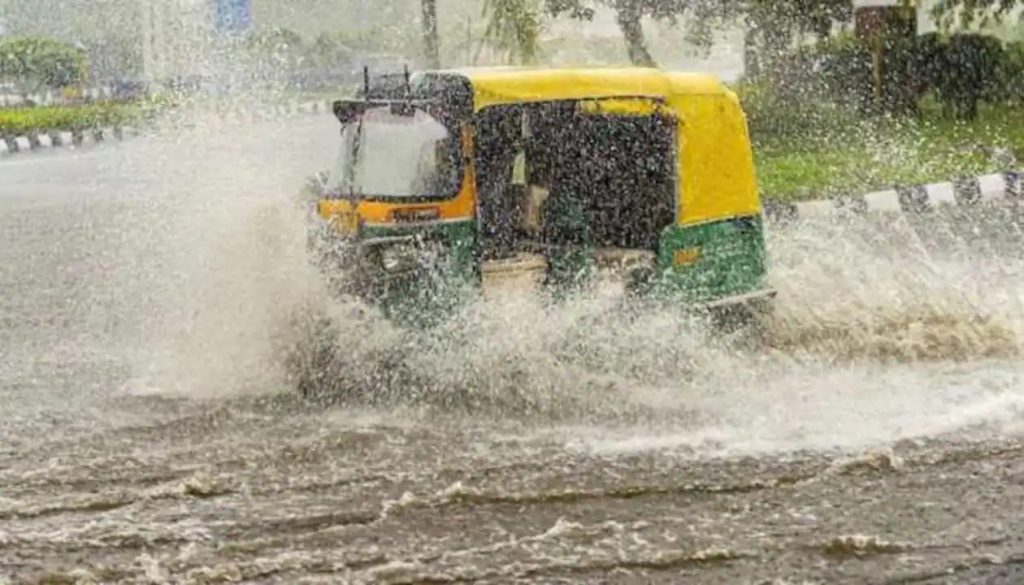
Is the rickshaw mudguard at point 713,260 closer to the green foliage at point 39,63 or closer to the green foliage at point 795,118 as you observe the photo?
the green foliage at point 795,118

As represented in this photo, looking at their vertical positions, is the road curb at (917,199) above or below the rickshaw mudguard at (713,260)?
below

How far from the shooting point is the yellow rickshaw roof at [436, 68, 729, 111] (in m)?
8.08

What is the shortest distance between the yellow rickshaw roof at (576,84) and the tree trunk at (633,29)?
46.3ft

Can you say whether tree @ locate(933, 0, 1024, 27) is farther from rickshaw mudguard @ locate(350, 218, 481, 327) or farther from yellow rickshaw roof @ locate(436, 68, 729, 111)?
rickshaw mudguard @ locate(350, 218, 481, 327)

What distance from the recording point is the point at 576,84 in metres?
8.43

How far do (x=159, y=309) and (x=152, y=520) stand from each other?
203 inches

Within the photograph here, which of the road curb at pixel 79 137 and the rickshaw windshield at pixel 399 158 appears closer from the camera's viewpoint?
the rickshaw windshield at pixel 399 158

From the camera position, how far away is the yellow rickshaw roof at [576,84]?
8.08 meters

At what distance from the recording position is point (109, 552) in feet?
18.5

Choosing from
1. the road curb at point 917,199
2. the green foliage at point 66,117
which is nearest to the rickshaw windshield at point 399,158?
the road curb at point 917,199

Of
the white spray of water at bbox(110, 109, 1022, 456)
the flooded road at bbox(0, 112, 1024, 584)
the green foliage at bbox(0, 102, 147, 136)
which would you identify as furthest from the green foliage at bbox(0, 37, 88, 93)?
the white spray of water at bbox(110, 109, 1022, 456)

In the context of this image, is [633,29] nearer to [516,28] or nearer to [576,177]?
[516,28]

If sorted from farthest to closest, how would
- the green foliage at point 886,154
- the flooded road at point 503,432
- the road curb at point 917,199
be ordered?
the green foliage at point 886,154, the road curb at point 917,199, the flooded road at point 503,432

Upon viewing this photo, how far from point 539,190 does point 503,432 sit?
226 centimetres
